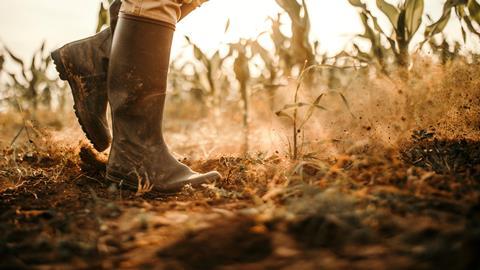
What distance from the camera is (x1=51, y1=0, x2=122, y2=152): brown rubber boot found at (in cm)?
160

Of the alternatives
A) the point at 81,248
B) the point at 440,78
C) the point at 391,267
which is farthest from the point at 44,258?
the point at 440,78

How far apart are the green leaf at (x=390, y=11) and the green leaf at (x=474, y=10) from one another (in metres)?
0.36

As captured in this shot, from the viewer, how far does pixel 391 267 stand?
60cm

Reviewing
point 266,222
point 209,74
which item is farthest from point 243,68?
point 266,222

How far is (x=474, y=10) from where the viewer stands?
2.15m

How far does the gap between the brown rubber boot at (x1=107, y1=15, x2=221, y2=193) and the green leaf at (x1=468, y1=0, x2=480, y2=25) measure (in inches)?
65.0

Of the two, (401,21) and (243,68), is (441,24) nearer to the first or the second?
(401,21)

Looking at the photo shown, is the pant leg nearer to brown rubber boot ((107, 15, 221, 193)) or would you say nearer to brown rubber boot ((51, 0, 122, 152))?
brown rubber boot ((107, 15, 221, 193))

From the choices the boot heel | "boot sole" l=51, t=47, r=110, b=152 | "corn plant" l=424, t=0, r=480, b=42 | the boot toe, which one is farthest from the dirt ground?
"corn plant" l=424, t=0, r=480, b=42

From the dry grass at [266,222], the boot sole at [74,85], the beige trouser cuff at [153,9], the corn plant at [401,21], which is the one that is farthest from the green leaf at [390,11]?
the boot sole at [74,85]

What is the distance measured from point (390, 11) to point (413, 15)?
126mm

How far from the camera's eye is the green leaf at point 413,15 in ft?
7.25

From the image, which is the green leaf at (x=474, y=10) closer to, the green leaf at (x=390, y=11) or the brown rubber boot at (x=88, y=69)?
the green leaf at (x=390, y=11)

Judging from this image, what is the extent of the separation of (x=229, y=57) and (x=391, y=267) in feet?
11.2
